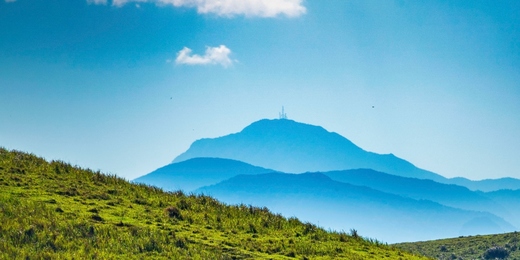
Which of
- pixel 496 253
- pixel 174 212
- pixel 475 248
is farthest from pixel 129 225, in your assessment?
pixel 475 248

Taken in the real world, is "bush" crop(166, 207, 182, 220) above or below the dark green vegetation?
below

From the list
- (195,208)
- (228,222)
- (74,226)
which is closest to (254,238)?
(228,222)

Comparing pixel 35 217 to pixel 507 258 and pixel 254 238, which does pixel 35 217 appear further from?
pixel 507 258

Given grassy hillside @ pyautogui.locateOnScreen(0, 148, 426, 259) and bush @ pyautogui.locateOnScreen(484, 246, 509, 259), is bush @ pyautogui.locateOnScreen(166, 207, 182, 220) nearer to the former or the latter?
grassy hillside @ pyautogui.locateOnScreen(0, 148, 426, 259)

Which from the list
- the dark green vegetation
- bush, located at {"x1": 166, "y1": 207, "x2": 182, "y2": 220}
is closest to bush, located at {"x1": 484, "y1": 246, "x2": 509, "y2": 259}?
the dark green vegetation

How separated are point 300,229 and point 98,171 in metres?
11.8

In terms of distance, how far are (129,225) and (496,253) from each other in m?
38.8

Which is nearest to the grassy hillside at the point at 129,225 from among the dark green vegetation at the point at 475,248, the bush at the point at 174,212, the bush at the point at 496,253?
the bush at the point at 174,212

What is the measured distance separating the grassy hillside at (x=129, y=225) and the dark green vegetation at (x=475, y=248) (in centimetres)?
2794

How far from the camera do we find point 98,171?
2988 cm

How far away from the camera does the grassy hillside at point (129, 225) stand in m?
17.7

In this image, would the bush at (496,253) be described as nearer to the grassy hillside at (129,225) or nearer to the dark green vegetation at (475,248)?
the dark green vegetation at (475,248)

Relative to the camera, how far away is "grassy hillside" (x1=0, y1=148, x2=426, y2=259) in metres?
17.7

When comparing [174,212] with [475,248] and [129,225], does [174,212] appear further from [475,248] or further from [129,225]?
[475,248]
